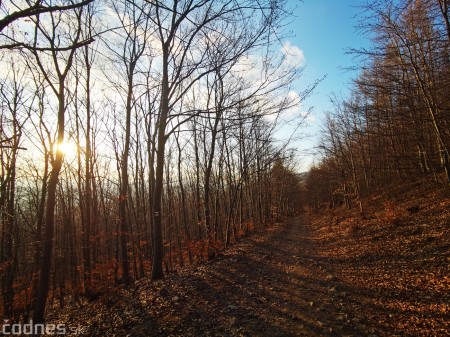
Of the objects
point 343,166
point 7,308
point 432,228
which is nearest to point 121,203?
point 7,308

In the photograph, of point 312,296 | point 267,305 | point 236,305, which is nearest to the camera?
point 267,305

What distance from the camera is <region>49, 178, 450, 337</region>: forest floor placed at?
4520 mm

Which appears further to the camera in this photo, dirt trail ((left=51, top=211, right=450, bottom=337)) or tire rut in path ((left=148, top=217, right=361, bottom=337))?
tire rut in path ((left=148, top=217, right=361, bottom=337))

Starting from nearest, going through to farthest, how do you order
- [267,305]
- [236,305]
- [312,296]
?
[267,305] → [236,305] → [312,296]

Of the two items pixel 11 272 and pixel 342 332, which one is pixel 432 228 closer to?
pixel 342 332

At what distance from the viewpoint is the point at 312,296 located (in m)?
5.96

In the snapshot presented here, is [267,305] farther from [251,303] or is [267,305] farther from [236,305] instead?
[236,305]

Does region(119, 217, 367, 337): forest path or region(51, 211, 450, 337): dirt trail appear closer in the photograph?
region(51, 211, 450, 337): dirt trail

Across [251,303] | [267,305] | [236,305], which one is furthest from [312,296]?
[236,305]

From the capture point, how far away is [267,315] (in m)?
5.14

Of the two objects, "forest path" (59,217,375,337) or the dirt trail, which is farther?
"forest path" (59,217,375,337)

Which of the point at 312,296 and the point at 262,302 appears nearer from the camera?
the point at 262,302

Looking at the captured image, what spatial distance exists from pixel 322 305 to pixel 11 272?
10.9 m

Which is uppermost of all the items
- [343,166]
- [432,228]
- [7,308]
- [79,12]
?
[79,12]
